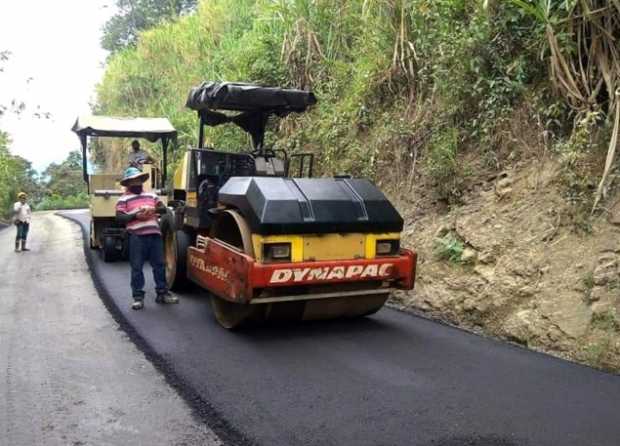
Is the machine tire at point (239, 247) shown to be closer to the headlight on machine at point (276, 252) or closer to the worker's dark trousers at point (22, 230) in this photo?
the headlight on machine at point (276, 252)

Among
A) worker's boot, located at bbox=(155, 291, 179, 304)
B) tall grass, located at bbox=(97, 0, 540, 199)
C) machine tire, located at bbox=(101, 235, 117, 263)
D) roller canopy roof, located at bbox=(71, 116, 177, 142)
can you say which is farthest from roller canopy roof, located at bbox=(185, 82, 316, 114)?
roller canopy roof, located at bbox=(71, 116, 177, 142)

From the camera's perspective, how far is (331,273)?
4832 millimetres

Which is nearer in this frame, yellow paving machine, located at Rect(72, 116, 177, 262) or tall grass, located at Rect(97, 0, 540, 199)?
tall grass, located at Rect(97, 0, 540, 199)

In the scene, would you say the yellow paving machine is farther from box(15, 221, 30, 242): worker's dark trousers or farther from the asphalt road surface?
the asphalt road surface

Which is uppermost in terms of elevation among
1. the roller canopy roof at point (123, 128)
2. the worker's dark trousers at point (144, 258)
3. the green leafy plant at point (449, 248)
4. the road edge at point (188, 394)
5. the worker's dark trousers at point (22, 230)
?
the roller canopy roof at point (123, 128)

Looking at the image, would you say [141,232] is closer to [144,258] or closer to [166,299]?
[144,258]

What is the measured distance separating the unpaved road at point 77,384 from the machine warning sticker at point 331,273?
1162mm

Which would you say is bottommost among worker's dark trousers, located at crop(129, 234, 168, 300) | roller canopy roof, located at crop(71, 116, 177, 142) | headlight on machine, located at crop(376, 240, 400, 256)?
worker's dark trousers, located at crop(129, 234, 168, 300)

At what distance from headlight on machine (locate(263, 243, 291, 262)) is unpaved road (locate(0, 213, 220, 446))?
1.18m

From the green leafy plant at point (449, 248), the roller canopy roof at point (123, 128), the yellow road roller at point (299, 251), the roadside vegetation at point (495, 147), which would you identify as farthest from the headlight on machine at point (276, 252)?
the roller canopy roof at point (123, 128)

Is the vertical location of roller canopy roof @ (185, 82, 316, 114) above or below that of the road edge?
above

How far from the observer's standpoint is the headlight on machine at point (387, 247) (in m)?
5.18

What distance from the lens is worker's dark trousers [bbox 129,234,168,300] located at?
624 centimetres

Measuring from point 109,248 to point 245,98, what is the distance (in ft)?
13.5
